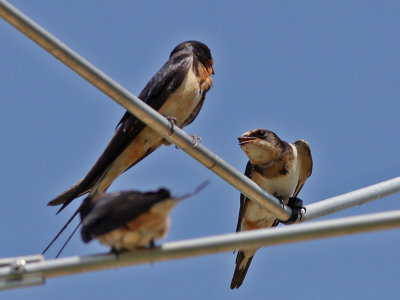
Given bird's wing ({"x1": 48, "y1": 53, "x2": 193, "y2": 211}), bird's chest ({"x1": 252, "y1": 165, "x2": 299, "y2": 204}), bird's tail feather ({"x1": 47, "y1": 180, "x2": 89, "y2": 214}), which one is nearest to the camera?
bird's tail feather ({"x1": 47, "y1": 180, "x2": 89, "y2": 214})

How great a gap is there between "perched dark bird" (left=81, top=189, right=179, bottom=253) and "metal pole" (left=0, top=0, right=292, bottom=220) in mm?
523

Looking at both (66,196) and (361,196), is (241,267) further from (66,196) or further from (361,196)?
(361,196)

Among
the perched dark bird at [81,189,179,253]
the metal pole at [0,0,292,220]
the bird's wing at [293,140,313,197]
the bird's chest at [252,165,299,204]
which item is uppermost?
the bird's wing at [293,140,313,197]

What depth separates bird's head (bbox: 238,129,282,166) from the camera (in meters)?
8.23

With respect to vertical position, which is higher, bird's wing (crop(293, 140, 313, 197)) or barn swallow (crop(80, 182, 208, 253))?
bird's wing (crop(293, 140, 313, 197))

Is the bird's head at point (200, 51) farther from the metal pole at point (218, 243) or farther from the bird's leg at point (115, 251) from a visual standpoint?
the metal pole at point (218, 243)

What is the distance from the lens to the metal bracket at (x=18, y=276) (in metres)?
3.98

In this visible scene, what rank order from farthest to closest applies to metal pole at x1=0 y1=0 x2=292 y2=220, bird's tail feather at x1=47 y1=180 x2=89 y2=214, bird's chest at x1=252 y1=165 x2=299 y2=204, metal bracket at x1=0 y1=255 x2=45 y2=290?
bird's chest at x1=252 y1=165 x2=299 y2=204 < bird's tail feather at x1=47 y1=180 x2=89 y2=214 < metal pole at x1=0 y1=0 x2=292 y2=220 < metal bracket at x1=0 y1=255 x2=45 y2=290

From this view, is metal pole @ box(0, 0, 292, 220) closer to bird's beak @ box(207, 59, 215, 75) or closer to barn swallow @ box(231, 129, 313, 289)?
barn swallow @ box(231, 129, 313, 289)

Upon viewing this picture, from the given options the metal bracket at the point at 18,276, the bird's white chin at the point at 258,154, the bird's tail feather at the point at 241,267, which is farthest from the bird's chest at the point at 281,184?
the metal bracket at the point at 18,276

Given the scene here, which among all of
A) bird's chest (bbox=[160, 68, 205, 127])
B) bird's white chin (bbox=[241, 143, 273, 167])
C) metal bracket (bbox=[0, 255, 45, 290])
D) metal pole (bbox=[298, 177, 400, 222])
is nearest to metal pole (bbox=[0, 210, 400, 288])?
metal bracket (bbox=[0, 255, 45, 290])

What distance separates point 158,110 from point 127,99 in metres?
3.14

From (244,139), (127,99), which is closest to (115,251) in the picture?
(127,99)

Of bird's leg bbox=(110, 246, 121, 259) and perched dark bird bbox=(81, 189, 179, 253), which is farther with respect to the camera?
perched dark bird bbox=(81, 189, 179, 253)
